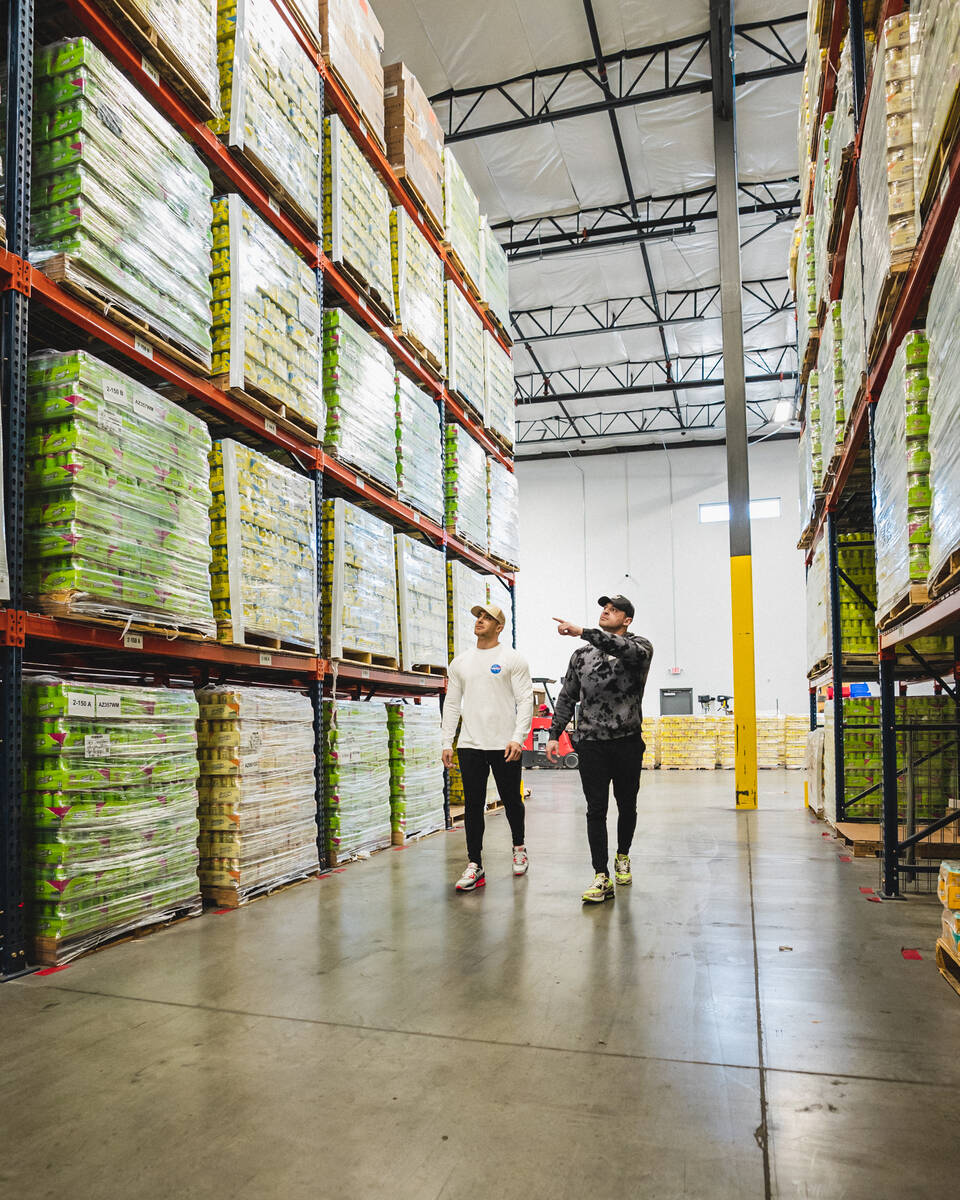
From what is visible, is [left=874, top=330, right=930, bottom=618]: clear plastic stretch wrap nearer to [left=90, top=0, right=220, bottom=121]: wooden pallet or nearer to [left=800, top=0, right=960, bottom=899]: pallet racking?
[left=800, top=0, right=960, bottom=899]: pallet racking

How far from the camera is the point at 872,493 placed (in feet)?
20.4

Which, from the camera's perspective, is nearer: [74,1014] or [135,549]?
[74,1014]

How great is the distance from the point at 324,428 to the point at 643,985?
455 cm

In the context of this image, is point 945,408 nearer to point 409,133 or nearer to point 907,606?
point 907,606

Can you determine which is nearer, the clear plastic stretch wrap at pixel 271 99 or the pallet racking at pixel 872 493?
the pallet racking at pixel 872 493

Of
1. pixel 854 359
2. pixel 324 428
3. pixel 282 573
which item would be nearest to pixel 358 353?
pixel 324 428

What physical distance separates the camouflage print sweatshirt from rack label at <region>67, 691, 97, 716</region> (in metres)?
2.55

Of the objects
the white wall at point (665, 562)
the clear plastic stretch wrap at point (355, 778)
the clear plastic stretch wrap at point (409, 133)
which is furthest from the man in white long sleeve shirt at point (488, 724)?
the white wall at point (665, 562)

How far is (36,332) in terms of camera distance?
4.70 meters

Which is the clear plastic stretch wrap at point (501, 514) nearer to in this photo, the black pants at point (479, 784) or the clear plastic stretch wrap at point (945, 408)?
the black pants at point (479, 784)

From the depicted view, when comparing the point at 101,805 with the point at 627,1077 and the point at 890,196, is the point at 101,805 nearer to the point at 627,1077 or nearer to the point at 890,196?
the point at 627,1077

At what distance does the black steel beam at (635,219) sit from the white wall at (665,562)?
10.8 meters

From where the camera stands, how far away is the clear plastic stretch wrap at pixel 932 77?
336 centimetres

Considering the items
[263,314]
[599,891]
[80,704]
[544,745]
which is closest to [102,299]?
[263,314]
